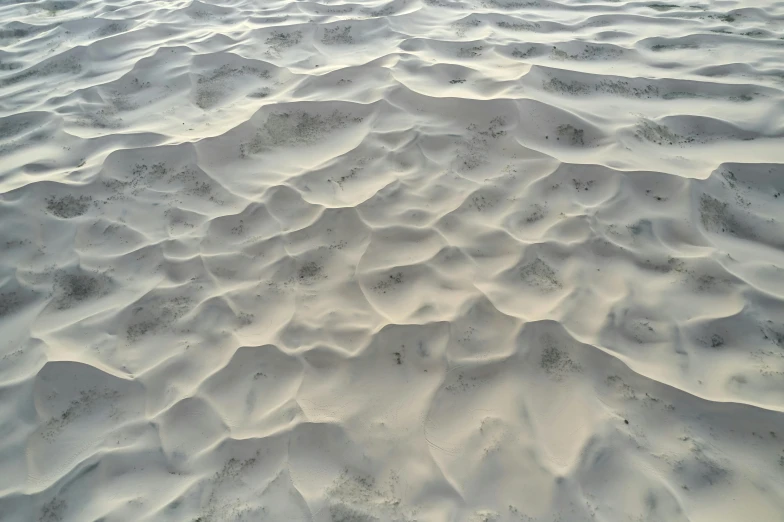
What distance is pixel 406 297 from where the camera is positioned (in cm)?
196

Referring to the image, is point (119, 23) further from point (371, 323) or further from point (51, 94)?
point (371, 323)

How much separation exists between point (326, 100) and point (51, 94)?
1.74 m

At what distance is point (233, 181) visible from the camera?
2.50 m

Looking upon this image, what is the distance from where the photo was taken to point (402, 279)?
202 cm

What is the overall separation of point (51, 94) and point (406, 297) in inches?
106

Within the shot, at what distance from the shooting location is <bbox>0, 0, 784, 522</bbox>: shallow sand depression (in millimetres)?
1528

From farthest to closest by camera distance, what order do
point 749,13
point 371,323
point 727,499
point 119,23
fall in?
point 119,23
point 749,13
point 371,323
point 727,499

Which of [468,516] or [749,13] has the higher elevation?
[749,13]

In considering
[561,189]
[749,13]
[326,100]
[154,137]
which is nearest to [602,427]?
[561,189]

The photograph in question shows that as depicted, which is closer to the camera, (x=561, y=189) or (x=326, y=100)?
(x=561, y=189)

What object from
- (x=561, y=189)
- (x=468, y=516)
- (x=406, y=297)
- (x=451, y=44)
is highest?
(x=451, y=44)

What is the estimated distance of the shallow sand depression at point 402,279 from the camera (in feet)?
5.01

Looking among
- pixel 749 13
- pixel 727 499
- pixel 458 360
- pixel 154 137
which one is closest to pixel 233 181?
pixel 154 137

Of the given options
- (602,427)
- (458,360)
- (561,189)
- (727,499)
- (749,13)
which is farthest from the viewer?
(749,13)
